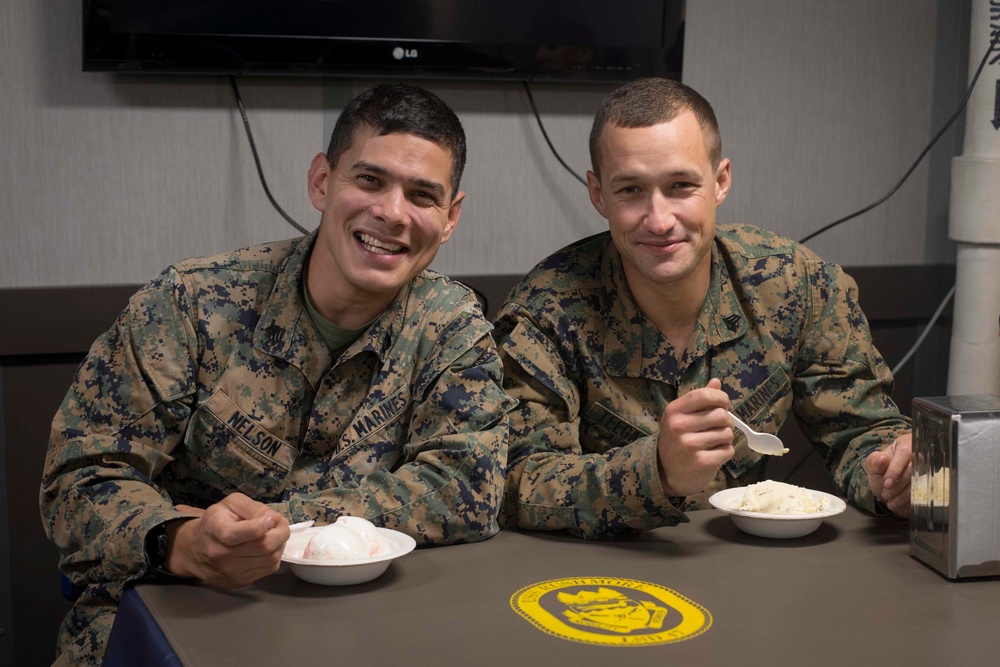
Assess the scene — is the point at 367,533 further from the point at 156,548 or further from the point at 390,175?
the point at 390,175

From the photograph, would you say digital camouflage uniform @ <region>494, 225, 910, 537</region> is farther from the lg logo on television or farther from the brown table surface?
the lg logo on television

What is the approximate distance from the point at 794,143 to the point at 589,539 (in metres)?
1.76

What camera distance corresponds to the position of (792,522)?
1.59 m

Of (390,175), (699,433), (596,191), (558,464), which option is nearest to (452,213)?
(390,175)

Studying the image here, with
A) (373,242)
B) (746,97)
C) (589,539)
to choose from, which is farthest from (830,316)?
(746,97)

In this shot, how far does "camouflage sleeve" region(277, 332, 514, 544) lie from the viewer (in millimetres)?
1588

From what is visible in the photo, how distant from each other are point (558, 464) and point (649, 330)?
362 mm

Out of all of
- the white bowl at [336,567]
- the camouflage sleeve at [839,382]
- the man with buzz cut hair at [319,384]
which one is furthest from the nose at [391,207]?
the camouflage sleeve at [839,382]

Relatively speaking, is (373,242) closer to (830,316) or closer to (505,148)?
(830,316)

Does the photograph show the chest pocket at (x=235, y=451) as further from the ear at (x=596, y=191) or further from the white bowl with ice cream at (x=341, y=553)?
the ear at (x=596, y=191)

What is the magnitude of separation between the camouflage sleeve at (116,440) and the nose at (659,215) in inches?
31.1

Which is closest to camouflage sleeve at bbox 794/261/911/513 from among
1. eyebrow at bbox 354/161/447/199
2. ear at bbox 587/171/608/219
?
ear at bbox 587/171/608/219

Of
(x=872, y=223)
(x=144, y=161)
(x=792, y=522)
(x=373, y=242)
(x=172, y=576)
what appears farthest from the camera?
(x=872, y=223)

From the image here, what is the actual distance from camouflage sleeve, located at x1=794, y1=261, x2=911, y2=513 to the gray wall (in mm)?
911
